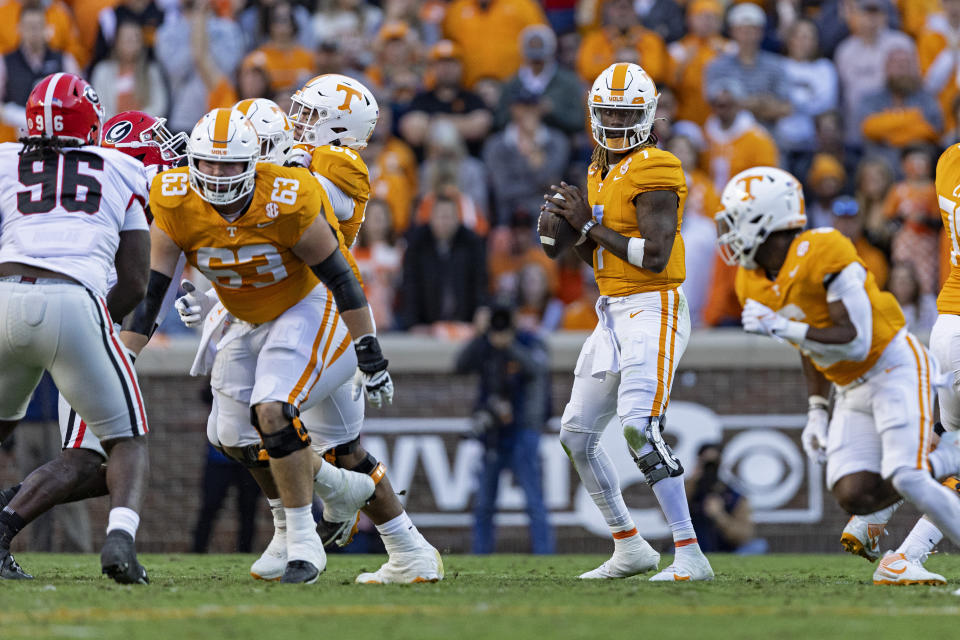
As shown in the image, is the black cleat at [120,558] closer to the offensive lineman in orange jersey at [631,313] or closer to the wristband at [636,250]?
the offensive lineman in orange jersey at [631,313]

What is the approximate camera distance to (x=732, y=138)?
12.8 meters

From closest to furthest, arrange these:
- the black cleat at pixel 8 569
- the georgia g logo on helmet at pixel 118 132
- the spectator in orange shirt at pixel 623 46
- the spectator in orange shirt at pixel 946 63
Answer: the black cleat at pixel 8 569 < the georgia g logo on helmet at pixel 118 132 < the spectator in orange shirt at pixel 623 46 < the spectator in orange shirt at pixel 946 63

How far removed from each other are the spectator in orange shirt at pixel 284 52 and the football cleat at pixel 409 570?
727 centimetres

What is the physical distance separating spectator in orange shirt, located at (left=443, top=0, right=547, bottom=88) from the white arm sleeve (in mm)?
8187

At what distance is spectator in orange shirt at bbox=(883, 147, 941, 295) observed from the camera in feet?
38.3

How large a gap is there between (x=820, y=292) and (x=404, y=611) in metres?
2.18

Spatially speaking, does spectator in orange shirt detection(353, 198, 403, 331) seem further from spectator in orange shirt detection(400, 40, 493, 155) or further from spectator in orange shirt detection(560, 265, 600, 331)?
spectator in orange shirt detection(560, 265, 600, 331)

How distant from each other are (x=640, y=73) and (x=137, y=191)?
2474mm

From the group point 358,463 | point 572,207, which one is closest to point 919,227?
point 572,207

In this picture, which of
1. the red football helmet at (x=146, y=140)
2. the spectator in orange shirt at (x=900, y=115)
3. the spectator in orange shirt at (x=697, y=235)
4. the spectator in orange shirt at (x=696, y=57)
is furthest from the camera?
the spectator in orange shirt at (x=696, y=57)

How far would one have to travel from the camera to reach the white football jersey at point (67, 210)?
6332 mm

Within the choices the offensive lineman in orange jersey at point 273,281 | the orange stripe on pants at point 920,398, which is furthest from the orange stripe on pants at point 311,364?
the orange stripe on pants at point 920,398

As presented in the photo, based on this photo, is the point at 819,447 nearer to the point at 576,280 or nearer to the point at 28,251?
the point at 28,251

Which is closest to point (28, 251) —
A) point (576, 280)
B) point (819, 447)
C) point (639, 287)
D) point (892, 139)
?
point (639, 287)
